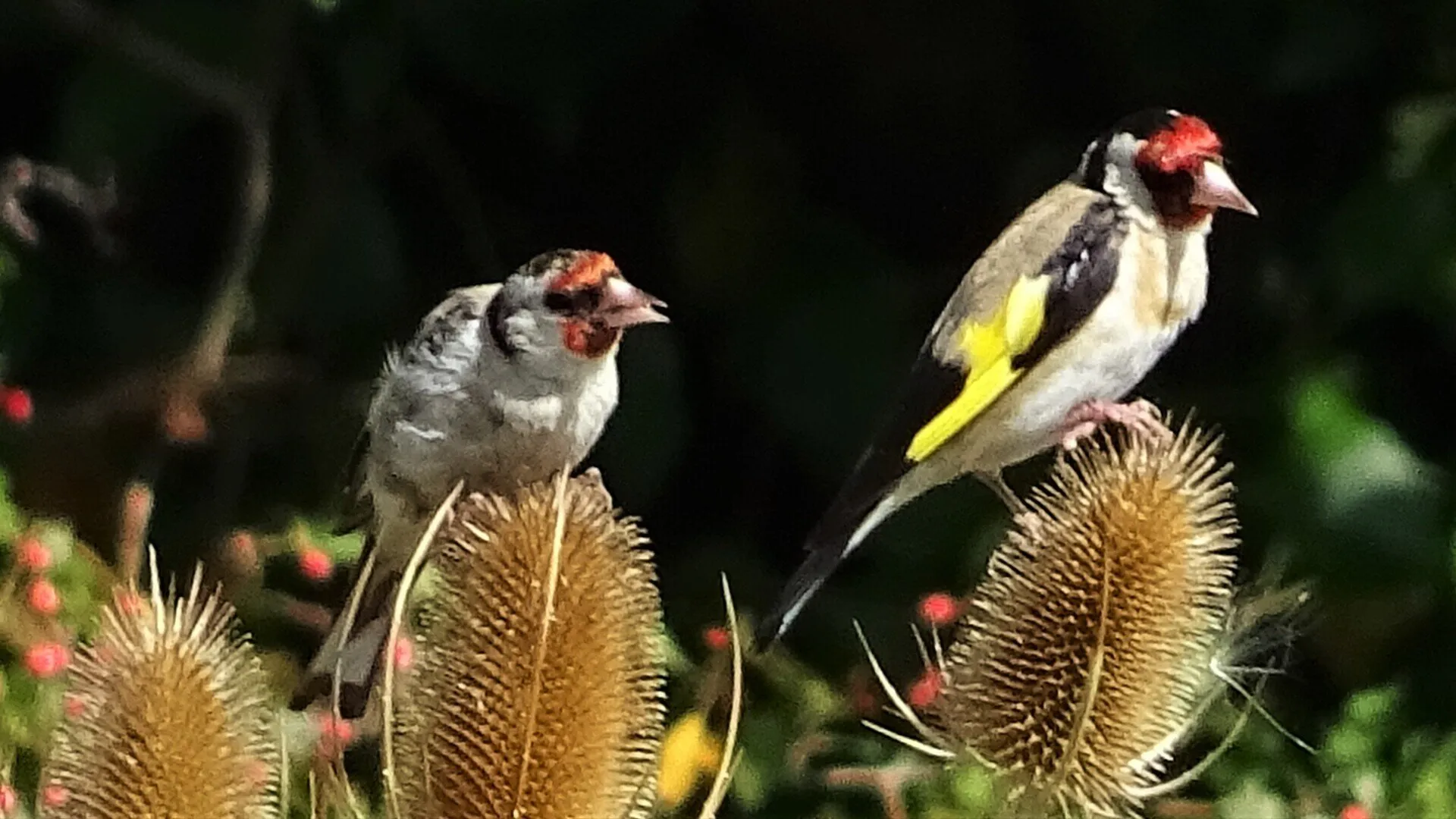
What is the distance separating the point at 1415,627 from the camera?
1.95m

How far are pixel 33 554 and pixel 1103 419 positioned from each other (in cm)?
93

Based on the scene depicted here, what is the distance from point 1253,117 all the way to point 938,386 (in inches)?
32.8

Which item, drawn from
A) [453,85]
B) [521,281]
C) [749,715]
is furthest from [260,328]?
[521,281]

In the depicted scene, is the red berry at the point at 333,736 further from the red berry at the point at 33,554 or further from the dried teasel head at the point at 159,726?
the red berry at the point at 33,554

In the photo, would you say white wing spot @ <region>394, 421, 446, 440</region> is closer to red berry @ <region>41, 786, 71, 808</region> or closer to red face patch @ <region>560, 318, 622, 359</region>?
red face patch @ <region>560, 318, 622, 359</region>

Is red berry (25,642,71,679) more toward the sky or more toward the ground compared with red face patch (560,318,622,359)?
more toward the ground

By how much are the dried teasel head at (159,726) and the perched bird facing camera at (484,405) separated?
0.36ft

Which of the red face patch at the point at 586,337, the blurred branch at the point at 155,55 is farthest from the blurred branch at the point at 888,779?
the blurred branch at the point at 155,55

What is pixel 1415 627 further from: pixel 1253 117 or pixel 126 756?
pixel 126 756

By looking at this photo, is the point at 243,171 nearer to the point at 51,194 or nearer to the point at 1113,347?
the point at 51,194

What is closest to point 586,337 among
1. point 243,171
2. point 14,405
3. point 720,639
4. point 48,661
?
point 720,639

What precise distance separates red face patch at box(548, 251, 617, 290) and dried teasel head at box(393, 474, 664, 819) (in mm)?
140

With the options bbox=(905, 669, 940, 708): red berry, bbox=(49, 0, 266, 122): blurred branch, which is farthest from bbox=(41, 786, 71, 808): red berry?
bbox=(49, 0, 266, 122): blurred branch

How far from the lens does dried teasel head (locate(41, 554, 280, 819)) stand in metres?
1.13
